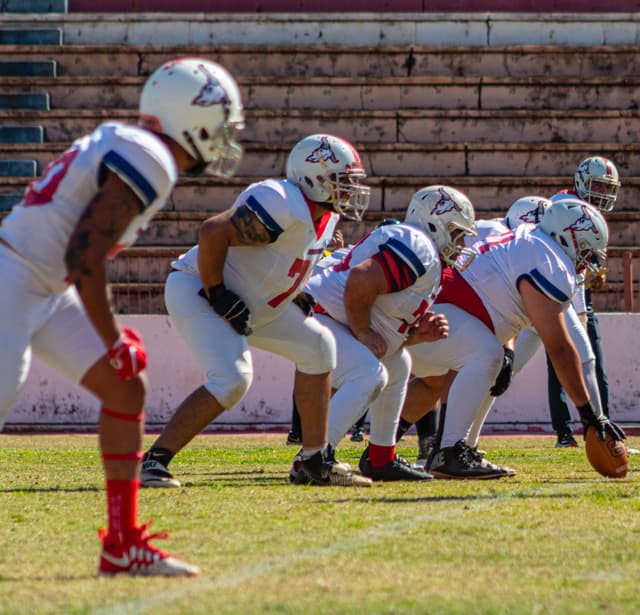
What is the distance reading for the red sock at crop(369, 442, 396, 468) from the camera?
306 inches

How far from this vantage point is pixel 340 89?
19.5 metres

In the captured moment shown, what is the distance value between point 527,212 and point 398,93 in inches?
384

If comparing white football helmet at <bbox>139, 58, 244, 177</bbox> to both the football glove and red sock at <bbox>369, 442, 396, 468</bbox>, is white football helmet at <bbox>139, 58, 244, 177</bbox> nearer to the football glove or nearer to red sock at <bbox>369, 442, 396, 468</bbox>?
the football glove

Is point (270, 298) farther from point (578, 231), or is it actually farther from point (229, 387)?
point (578, 231)

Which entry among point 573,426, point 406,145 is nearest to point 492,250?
point 573,426

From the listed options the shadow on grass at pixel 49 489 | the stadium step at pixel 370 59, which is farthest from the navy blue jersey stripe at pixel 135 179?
the stadium step at pixel 370 59

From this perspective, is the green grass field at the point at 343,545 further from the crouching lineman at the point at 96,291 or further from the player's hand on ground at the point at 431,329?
the player's hand on ground at the point at 431,329

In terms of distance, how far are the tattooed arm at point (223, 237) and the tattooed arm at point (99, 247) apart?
257 cm

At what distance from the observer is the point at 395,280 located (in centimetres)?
727

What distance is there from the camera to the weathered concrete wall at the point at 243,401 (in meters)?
14.2

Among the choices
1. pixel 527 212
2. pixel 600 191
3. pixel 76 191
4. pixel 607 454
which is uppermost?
pixel 76 191

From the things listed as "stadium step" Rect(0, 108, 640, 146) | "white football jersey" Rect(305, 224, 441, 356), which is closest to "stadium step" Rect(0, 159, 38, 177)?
"stadium step" Rect(0, 108, 640, 146)

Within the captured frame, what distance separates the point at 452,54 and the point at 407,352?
497 inches
